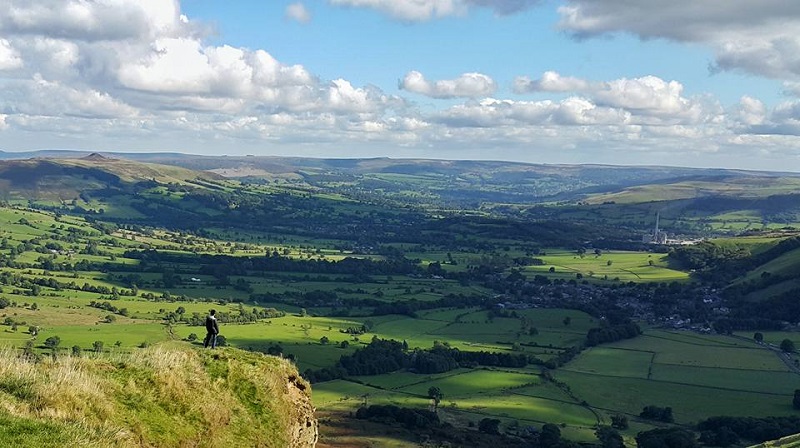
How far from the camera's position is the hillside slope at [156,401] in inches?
742

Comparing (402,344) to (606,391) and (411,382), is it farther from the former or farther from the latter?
(606,391)

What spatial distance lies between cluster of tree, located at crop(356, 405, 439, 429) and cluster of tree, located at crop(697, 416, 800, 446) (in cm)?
3117

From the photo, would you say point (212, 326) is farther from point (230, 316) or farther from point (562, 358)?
point (230, 316)

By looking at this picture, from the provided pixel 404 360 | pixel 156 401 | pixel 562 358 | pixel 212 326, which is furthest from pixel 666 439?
pixel 156 401

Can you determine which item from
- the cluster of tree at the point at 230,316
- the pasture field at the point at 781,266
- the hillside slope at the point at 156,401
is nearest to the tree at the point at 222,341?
the cluster of tree at the point at 230,316

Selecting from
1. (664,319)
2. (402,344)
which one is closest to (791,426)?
(402,344)

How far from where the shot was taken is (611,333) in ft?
425

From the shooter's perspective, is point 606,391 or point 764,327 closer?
point 606,391

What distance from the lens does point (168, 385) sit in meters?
25.4

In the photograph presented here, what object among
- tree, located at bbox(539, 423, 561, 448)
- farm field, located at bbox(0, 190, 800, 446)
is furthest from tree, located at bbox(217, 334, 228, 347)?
tree, located at bbox(539, 423, 561, 448)

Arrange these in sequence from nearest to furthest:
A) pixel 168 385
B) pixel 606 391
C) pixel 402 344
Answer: pixel 168 385
pixel 606 391
pixel 402 344

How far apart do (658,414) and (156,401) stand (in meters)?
75.0

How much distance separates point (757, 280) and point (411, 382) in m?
108

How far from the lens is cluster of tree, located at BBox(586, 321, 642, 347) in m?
127
